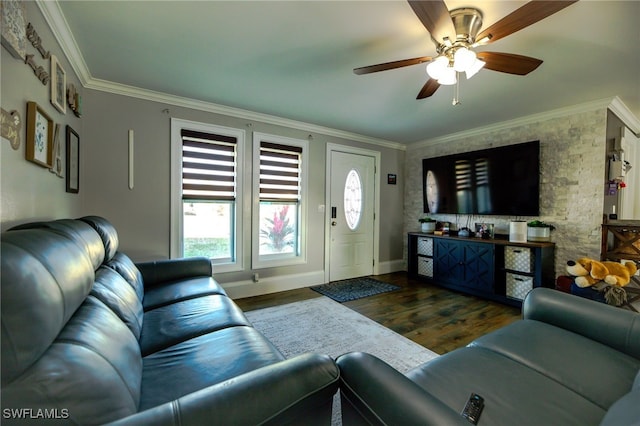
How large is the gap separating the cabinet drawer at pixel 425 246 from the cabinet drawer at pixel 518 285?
3.54 feet

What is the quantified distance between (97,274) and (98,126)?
79.2 inches

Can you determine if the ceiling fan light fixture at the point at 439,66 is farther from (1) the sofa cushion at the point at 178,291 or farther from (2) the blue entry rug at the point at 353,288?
(2) the blue entry rug at the point at 353,288

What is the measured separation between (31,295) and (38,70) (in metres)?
1.67

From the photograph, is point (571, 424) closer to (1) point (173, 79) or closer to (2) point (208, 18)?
(2) point (208, 18)

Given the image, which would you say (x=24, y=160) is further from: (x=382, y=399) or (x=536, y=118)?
(x=536, y=118)

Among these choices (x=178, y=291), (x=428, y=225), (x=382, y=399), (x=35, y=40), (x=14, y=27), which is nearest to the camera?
(x=382, y=399)

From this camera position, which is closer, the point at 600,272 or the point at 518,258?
the point at 600,272

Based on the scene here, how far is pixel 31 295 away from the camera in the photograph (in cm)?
67

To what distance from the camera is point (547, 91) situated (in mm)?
2707

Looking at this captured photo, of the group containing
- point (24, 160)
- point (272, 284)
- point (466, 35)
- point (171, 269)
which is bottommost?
point (272, 284)

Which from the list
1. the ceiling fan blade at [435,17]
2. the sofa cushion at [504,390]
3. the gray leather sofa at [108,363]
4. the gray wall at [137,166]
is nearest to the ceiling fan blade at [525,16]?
the ceiling fan blade at [435,17]

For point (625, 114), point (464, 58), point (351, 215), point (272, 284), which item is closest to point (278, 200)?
point (272, 284)

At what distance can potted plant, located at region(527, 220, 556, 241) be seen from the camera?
3.25m

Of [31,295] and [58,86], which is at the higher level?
[58,86]
